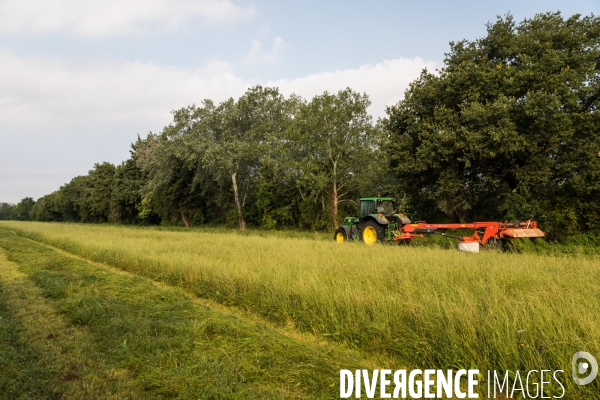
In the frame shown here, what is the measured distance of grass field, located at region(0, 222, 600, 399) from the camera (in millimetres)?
3682

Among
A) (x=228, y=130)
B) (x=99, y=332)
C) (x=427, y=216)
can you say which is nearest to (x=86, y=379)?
(x=99, y=332)

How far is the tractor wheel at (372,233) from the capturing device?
14.1 m

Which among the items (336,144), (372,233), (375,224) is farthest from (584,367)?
(336,144)

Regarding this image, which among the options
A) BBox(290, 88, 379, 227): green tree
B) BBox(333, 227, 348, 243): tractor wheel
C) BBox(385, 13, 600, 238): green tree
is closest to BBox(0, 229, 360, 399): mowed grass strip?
BBox(333, 227, 348, 243): tractor wheel

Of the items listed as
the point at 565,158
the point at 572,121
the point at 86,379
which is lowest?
the point at 86,379

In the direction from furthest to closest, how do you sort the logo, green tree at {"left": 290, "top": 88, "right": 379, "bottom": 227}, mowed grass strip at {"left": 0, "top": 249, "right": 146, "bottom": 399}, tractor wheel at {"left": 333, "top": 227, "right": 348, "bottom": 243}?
green tree at {"left": 290, "top": 88, "right": 379, "bottom": 227} → tractor wheel at {"left": 333, "top": 227, "right": 348, "bottom": 243} → mowed grass strip at {"left": 0, "top": 249, "right": 146, "bottom": 399} → the logo

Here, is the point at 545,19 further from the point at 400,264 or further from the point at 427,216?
the point at 400,264

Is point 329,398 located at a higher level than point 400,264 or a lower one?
lower

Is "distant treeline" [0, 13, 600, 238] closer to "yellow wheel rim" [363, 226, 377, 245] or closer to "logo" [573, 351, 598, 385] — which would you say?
"yellow wheel rim" [363, 226, 377, 245]

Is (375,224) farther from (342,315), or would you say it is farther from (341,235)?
(342,315)

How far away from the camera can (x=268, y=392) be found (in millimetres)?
3445

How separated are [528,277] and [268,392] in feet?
16.7

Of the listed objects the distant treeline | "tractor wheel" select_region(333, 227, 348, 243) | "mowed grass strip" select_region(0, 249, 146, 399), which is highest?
the distant treeline

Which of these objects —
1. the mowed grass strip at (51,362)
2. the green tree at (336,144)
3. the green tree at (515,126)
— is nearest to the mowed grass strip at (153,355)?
the mowed grass strip at (51,362)
